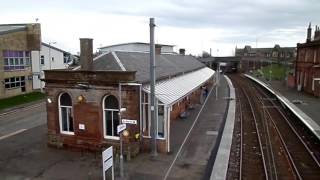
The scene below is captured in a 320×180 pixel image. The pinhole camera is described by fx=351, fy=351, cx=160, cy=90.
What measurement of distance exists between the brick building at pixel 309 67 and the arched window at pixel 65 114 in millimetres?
26996

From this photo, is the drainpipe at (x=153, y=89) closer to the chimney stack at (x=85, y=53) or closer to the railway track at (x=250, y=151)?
the chimney stack at (x=85, y=53)

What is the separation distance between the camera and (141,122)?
1739cm

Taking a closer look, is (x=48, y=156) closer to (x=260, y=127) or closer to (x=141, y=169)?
(x=141, y=169)

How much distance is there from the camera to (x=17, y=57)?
126 ft

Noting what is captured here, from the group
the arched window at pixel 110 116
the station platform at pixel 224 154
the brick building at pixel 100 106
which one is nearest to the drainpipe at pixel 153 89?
the brick building at pixel 100 106

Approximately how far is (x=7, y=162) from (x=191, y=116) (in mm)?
14370

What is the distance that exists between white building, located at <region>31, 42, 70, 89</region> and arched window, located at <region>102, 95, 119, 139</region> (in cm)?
2724

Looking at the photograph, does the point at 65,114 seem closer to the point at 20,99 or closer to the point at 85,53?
the point at 85,53

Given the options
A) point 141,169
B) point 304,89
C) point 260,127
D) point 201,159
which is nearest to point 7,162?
point 141,169

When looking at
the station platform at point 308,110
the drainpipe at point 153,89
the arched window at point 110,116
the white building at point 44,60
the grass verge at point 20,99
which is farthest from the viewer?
the white building at point 44,60

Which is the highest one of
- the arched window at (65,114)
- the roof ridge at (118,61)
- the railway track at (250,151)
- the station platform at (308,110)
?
the roof ridge at (118,61)

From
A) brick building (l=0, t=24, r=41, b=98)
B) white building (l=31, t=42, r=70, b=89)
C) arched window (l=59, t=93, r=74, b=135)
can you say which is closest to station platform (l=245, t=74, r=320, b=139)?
arched window (l=59, t=93, r=74, b=135)

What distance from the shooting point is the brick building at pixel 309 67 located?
39.0 m

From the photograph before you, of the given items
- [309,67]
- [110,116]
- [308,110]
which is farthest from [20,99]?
[309,67]
